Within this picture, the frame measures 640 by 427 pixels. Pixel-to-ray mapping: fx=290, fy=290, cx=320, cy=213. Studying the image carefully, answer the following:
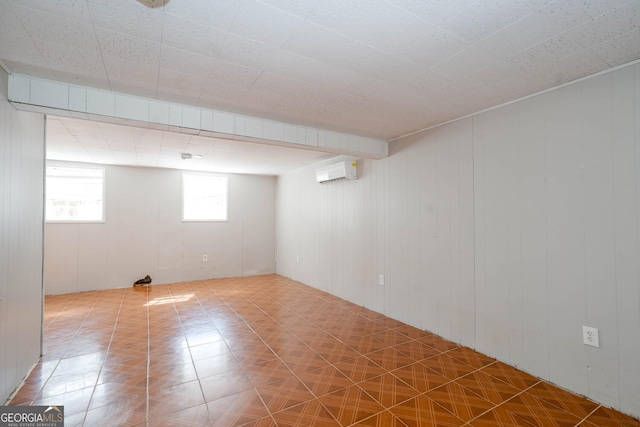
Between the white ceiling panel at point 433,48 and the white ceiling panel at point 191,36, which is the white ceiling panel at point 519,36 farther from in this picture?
the white ceiling panel at point 191,36

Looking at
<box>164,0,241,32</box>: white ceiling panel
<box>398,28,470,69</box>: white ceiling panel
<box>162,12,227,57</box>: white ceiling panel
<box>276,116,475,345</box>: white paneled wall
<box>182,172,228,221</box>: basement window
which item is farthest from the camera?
<box>182,172,228,221</box>: basement window

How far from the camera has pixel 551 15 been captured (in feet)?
4.81

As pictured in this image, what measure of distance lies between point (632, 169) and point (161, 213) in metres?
6.62

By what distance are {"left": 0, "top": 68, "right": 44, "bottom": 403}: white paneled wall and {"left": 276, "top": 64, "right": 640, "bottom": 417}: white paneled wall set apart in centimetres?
359

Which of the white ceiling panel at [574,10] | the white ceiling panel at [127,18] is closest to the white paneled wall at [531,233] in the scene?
the white ceiling panel at [574,10]

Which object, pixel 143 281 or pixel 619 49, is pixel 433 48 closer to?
pixel 619 49

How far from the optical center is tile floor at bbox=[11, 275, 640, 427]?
1.89 metres

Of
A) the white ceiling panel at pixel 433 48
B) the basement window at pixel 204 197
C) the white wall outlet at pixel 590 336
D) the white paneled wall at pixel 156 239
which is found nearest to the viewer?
the white ceiling panel at pixel 433 48

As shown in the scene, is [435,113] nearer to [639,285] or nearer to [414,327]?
[639,285]

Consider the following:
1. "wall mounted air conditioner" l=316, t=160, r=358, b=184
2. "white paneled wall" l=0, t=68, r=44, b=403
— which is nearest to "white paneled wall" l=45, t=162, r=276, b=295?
"wall mounted air conditioner" l=316, t=160, r=358, b=184

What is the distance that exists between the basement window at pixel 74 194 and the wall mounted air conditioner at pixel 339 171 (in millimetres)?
4179

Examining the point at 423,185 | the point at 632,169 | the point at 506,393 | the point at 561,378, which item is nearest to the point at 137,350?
the point at 506,393

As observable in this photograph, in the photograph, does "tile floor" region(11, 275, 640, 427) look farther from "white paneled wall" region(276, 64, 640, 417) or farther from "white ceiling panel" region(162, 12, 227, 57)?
"white ceiling panel" region(162, 12, 227, 57)

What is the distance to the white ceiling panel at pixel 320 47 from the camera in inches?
56.2
